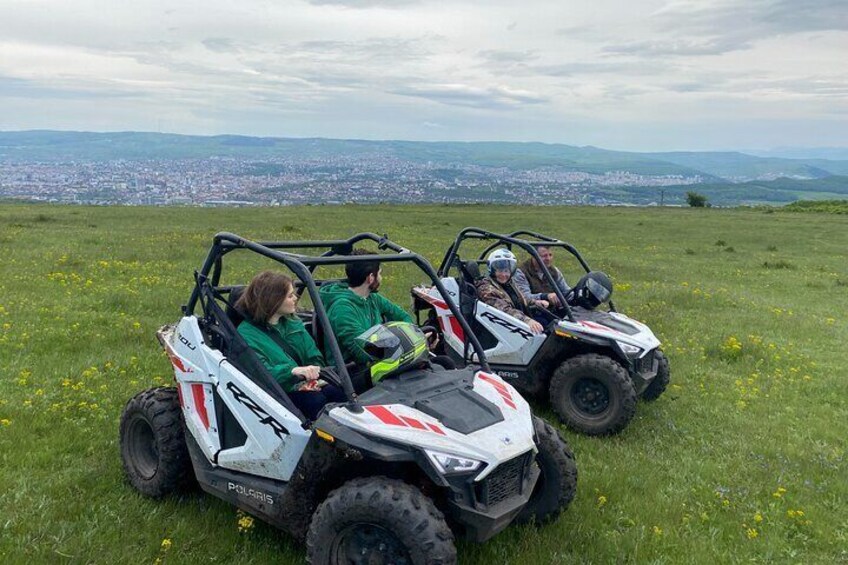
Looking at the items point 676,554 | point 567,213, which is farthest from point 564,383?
point 567,213

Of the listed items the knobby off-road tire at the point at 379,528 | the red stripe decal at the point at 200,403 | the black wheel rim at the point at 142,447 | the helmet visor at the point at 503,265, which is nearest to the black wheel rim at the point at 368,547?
the knobby off-road tire at the point at 379,528

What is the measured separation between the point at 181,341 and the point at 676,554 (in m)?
4.21

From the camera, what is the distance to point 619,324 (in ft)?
27.1

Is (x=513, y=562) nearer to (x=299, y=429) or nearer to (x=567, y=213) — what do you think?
(x=299, y=429)

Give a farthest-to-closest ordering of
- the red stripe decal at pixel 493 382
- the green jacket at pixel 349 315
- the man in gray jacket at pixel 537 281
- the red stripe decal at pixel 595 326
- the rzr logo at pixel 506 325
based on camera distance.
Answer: the man in gray jacket at pixel 537 281 → the rzr logo at pixel 506 325 → the red stripe decal at pixel 595 326 → the green jacket at pixel 349 315 → the red stripe decal at pixel 493 382

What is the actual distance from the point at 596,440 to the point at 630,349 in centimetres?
116

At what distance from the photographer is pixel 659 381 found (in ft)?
27.6

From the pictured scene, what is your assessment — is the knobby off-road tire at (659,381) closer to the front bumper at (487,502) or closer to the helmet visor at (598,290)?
the helmet visor at (598,290)

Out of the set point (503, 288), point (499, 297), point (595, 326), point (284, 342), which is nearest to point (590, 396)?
point (595, 326)

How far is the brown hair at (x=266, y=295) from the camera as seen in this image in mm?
5156

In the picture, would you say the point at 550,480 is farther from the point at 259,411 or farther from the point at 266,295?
the point at 266,295

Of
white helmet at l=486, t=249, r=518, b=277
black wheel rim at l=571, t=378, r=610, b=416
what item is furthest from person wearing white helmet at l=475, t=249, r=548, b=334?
black wheel rim at l=571, t=378, r=610, b=416

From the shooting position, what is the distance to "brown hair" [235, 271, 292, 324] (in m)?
5.16

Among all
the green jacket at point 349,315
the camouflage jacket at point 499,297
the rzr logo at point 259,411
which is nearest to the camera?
the rzr logo at point 259,411
